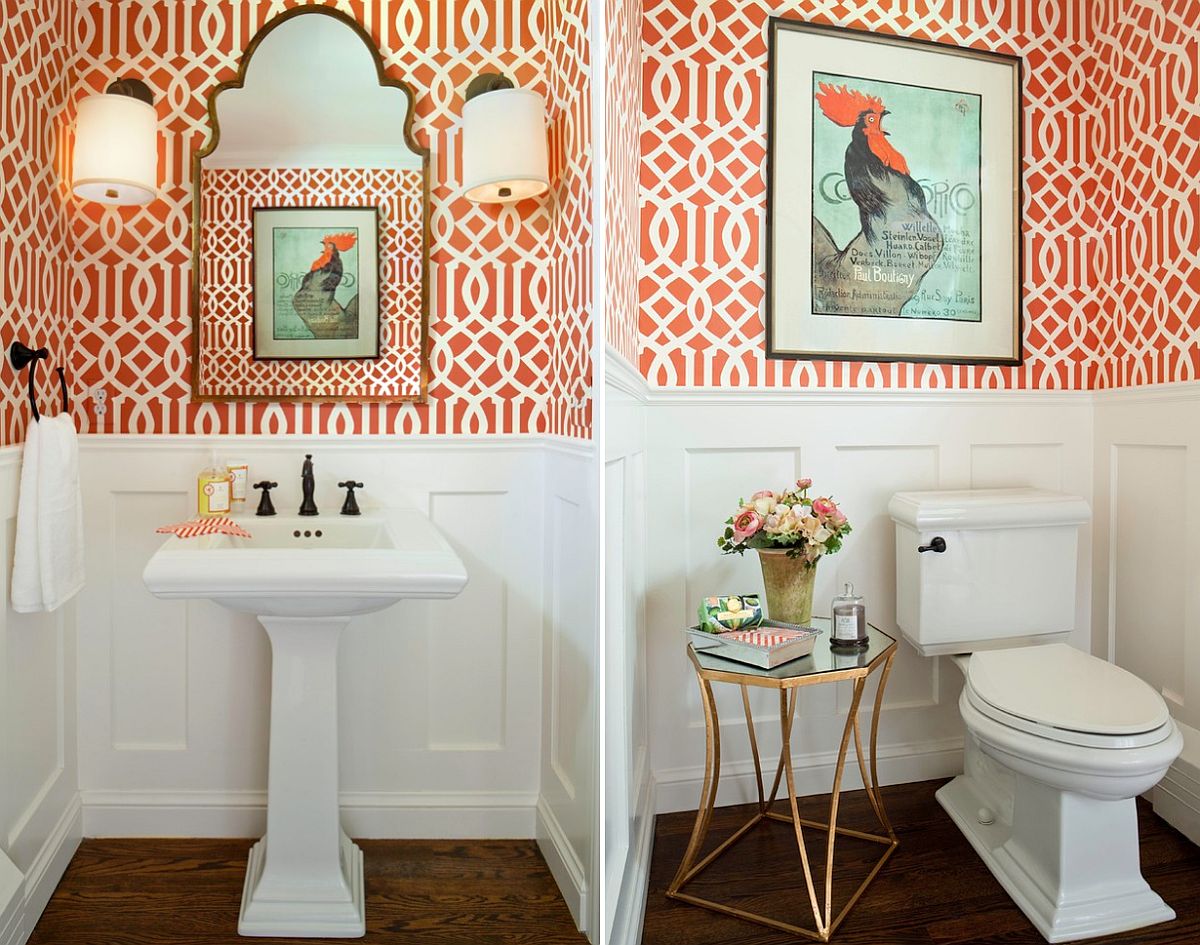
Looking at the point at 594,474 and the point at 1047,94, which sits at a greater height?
the point at 1047,94

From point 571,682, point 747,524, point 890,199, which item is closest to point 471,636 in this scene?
point 571,682

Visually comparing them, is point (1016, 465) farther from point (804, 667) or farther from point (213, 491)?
point (213, 491)

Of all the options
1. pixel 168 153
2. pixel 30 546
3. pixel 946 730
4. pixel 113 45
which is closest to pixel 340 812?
pixel 30 546

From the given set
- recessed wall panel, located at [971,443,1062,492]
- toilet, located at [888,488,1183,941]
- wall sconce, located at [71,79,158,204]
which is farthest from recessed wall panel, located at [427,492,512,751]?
recessed wall panel, located at [971,443,1062,492]

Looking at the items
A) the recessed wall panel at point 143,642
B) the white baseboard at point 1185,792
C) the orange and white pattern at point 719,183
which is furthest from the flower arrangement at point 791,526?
the recessed wall panel at point 143,642

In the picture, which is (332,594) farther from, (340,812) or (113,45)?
(113,45)

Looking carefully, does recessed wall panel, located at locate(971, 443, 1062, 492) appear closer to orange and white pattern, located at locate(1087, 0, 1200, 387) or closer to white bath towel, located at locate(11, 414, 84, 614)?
orange and white pattern, located at locate(1087, 0, 1200, 387)

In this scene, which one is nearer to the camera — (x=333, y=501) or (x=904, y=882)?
(x=333, y=501)

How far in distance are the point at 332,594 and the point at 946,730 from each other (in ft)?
6.22

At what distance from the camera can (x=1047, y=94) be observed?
2438 millimetres

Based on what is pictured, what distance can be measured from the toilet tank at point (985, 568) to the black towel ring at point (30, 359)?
1.87m

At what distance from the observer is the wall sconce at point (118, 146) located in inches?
47.4

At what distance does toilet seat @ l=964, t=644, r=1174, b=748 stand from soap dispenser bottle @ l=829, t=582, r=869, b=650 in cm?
28

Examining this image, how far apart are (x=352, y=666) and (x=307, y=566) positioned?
1.33 ft
